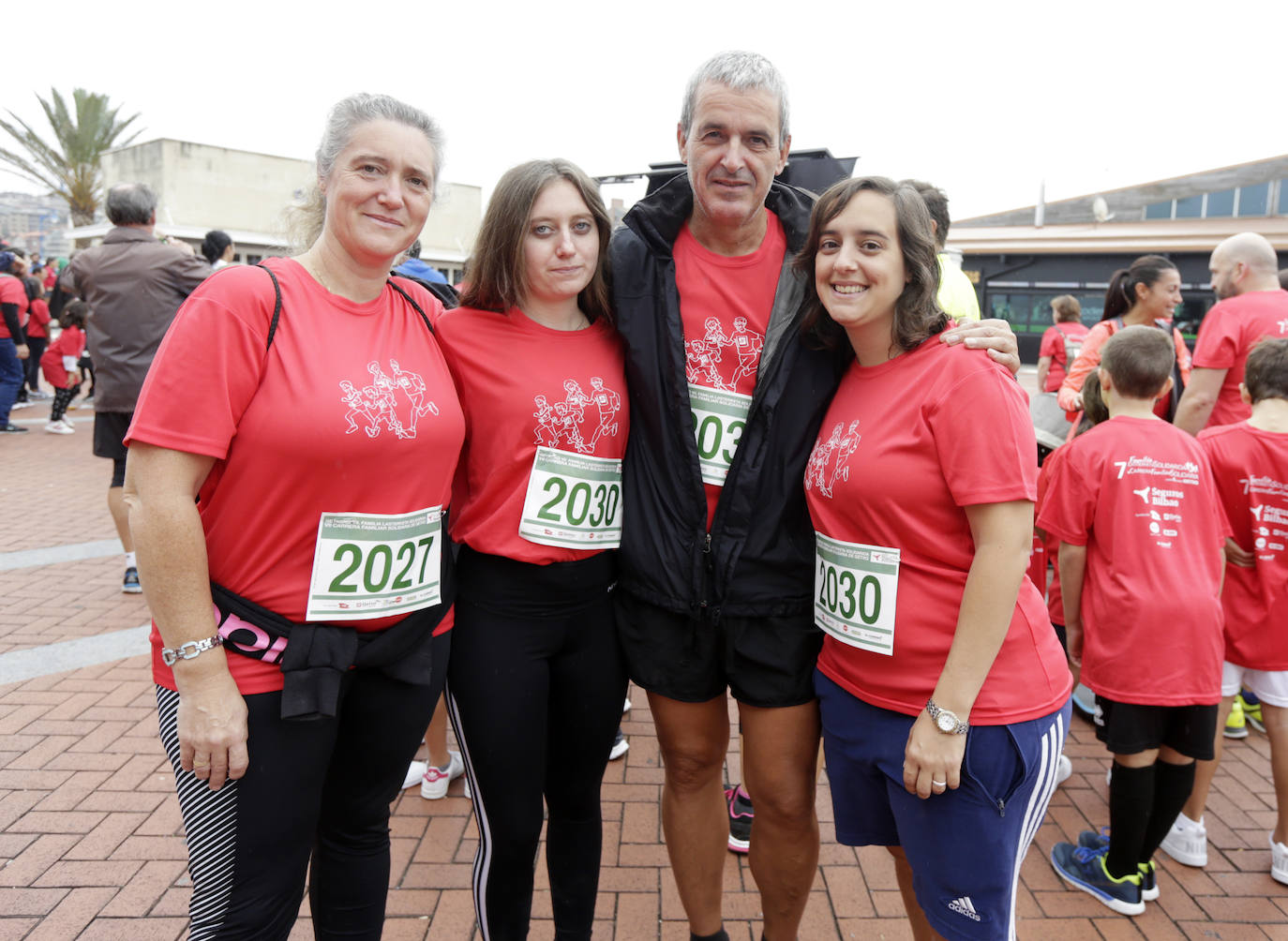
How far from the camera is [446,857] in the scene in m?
2.80

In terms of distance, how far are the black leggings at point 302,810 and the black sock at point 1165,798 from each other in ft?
7.80

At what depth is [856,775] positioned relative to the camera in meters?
1.95

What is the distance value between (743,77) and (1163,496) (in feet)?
6.07

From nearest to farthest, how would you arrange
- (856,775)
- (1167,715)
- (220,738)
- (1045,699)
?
1. (220,738)
2. (1045,699)
3. (856,775)
4. (1167,715)

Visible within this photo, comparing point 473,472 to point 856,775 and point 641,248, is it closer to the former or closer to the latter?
point 641,248

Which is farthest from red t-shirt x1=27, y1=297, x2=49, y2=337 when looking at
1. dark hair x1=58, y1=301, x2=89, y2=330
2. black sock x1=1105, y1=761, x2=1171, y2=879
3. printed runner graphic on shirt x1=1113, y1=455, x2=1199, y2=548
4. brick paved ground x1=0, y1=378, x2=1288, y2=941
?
black sock x1=1105, y1=761, x2=1171, y2=879

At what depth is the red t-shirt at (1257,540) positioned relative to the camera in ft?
9.21

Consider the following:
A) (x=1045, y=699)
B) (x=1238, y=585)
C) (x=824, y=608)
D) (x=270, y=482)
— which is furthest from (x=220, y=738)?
(x=1238, y=585)

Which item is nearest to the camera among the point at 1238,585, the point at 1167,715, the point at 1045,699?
the point at 1045,699

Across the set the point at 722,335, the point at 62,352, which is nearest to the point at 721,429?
the point at 722,335

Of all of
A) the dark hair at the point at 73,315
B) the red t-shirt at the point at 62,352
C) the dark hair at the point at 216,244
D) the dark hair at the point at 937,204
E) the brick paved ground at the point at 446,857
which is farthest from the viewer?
the red t-shirt at the point at 62,352

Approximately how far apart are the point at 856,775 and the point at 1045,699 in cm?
47

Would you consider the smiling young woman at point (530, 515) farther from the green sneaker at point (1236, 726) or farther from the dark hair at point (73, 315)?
the dark hair at point (73, 315)

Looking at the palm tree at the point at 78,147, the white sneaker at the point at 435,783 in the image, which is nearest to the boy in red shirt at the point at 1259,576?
the white sneaker at the point at 435,783
